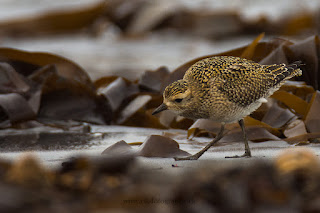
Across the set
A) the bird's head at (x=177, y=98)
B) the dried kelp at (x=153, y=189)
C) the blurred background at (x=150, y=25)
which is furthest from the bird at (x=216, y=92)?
the blurred background at (x=150, y=25)

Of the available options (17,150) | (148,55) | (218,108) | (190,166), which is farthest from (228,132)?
(148,55)

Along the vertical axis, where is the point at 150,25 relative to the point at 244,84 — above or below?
below

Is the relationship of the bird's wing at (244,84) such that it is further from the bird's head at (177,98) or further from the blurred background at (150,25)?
the blurred background at (150,25)

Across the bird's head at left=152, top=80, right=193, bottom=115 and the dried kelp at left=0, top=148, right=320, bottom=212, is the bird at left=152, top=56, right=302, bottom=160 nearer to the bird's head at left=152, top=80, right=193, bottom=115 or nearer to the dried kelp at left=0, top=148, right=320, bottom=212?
the bird's head at left=152, top=80, right=193, bottom=115

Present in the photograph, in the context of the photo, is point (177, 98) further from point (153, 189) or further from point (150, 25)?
point (150, 25)

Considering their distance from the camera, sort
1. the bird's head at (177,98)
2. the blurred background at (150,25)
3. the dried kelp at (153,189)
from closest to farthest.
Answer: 1. the dried kelp at (153,189)
2. the bird's head at (177,98)
3. the blurred background at (150,25)

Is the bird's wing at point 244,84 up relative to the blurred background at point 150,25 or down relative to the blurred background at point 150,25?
up

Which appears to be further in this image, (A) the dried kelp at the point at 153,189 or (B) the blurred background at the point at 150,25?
(B) the blurred background at the point at 150,25

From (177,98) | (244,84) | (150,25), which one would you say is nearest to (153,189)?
(177,98)
